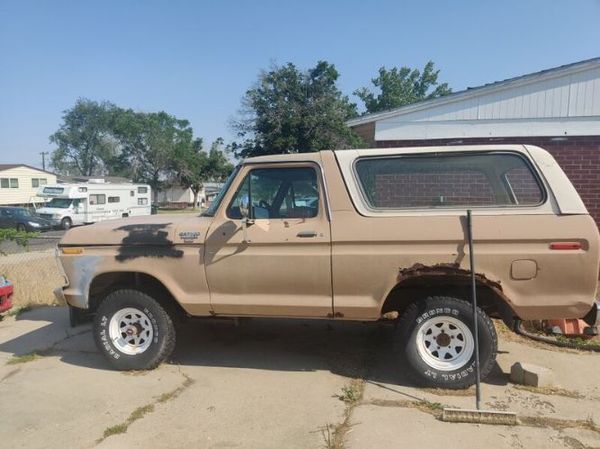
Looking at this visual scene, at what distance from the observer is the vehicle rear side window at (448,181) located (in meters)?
4.36

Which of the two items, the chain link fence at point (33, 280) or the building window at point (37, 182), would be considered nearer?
the chain link fence at point (33, 280)

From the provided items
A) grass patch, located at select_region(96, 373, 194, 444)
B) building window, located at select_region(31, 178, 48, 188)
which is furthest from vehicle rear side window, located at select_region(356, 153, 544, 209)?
building window, located at select_region(31, 178, 48, 188)

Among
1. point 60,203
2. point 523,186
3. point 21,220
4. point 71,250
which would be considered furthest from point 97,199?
point 523,186

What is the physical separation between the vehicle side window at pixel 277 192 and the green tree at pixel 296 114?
44.1 feet

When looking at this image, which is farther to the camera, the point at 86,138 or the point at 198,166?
the point at 86,138

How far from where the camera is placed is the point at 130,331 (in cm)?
498

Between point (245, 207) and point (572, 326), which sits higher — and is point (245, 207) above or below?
above

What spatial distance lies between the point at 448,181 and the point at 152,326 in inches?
120

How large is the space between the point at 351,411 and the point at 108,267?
259 centimetres

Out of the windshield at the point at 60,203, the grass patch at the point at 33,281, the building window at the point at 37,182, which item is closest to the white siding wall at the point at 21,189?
the building window at the point at 37,182

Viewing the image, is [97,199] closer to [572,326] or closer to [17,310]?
[17,310]

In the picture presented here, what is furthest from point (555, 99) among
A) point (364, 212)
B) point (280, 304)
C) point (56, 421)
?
point (56, 421)

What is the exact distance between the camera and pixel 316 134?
18781 millimetres

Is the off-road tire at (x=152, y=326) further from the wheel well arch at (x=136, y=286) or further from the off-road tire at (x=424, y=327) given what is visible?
the off-road tire at (x=424, y=327)
